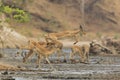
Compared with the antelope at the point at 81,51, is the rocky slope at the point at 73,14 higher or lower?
higher

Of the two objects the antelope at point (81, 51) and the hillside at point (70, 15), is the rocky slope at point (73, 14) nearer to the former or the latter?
the hillside at point (70, 15)

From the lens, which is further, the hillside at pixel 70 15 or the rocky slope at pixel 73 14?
the rocky slope at pixel 73 14

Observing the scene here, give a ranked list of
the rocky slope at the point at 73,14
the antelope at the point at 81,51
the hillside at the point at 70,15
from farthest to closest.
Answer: the rocky slope at the point at 73,14
the hillside at the point at 70,15
the antelope at the point at 81,51

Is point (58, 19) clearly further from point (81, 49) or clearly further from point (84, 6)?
point (81, 49)

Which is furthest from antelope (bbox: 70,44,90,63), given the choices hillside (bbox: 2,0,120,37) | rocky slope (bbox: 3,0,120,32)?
rocky slope (bbox: 3,0,120,32)

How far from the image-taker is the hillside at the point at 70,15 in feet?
395

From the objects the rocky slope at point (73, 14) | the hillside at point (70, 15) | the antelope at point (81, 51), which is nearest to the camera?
the antelope at point (81, 51)

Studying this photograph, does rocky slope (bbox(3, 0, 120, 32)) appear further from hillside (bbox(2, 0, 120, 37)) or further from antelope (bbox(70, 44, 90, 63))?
antelope (bbox(70, 44, 90, 63))

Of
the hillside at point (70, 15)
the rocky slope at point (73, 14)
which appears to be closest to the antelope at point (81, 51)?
the hillside at point (70, 15)

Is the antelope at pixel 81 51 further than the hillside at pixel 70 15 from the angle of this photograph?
No

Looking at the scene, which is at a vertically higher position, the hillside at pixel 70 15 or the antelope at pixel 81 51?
the hillside at pixel 70 15

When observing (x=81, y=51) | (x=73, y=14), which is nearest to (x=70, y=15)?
(x=73, y=14)

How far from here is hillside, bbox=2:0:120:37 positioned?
120438mm

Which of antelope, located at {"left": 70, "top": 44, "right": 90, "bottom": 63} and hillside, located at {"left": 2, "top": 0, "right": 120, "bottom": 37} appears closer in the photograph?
antelope, located at {"left": 70, "top": 44, "right": 90, "bottom": 63}
